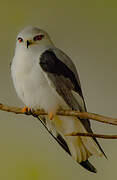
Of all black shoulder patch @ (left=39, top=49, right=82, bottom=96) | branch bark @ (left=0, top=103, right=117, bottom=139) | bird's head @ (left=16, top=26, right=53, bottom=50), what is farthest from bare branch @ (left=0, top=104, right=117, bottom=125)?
bird's head @ (left=16, top=26, right=53, bottom=50)

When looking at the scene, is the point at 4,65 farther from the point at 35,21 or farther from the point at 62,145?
the point at 62,145

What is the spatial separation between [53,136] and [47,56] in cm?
36

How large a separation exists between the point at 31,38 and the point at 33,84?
0.52 ft

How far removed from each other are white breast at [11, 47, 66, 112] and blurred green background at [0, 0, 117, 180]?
262 millimetres

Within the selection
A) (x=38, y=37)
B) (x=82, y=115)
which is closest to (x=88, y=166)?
(x=82, y=115)

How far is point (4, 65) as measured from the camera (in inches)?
59.6

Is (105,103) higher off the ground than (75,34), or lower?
lower

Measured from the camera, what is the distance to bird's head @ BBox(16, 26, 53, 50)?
117cm

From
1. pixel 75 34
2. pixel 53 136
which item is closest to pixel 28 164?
pixel 53 136

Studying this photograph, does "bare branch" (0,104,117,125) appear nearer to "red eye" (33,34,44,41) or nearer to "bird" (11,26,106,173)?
"bird" (11,26,106,173)

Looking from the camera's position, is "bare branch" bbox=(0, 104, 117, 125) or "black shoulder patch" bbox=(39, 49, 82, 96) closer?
"bare branch" bbox=(0, 104, 117, 125)

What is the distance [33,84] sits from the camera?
3.84 ft

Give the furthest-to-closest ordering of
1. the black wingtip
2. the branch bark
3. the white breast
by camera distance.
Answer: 1. the black wingtip
2. the white breast
3. the branch bark

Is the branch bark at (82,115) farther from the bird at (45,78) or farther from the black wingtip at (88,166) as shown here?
the black wingtip at (88,166)
